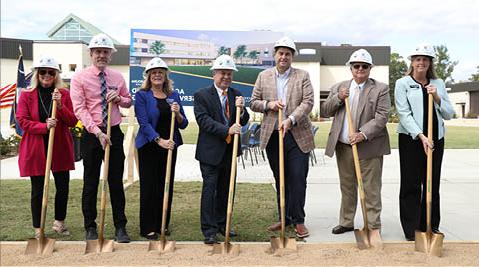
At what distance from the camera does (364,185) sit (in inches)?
216

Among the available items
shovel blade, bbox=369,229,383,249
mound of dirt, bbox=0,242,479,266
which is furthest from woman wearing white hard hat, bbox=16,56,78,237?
shovel blade, bbox=369,229,383,249

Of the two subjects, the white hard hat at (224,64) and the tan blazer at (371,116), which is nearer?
the white hard hat at (224,64)

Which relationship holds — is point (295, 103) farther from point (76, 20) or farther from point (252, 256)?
point (76, 20)

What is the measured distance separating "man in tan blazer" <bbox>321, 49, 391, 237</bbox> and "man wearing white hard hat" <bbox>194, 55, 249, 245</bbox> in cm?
107

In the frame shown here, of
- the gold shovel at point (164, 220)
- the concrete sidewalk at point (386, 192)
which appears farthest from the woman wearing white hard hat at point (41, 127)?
the concrete sidewalk at point (386, 192)

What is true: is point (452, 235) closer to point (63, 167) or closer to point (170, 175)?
point (170, 175)

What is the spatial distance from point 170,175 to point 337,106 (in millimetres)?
1990

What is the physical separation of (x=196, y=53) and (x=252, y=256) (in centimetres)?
677

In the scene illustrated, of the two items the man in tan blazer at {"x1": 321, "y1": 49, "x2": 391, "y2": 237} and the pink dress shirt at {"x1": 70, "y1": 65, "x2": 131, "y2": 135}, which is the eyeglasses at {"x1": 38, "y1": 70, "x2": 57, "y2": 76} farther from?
the man in tan blazer at {"x1": 321, "y1": 49, "x2": 391, "y2": 237}

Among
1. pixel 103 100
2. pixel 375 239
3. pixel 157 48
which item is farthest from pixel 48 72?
pixel 157 48

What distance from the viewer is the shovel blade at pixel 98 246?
483 centimetres

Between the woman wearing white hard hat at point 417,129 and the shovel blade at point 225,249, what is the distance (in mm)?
1936

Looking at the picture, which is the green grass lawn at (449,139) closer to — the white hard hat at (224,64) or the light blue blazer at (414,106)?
the light blue blazer at (414,106)

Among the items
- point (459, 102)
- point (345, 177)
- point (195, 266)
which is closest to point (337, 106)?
point (345, 177)
